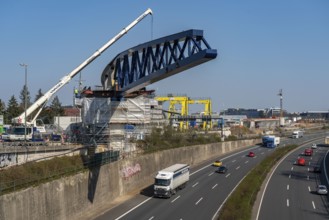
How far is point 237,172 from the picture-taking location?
2876 inches

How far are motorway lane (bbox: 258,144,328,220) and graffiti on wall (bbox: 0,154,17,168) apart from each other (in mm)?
24014

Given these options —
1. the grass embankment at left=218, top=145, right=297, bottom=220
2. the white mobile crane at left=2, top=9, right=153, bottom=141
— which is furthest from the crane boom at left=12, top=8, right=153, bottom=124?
the grass embankment at left=218, top=145, right=297, bottom=220

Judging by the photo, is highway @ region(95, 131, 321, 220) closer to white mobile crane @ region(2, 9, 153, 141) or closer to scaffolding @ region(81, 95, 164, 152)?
scaffolding @ region(81, 95, 164, 152)

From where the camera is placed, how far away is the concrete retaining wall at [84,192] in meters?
30.6

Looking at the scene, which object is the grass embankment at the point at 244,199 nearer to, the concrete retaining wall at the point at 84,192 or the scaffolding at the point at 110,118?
the concrete retaining wall at the point at 84,192

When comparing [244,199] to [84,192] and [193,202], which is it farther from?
[84,192]

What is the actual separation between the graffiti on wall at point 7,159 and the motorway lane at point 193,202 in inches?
395

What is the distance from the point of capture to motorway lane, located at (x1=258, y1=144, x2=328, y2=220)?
40.9m

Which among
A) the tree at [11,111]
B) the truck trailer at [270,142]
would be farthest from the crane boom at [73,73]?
the truck trailer at [270,142]

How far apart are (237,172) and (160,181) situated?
87.5 ft

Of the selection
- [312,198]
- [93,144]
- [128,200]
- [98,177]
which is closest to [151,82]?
[98,177]

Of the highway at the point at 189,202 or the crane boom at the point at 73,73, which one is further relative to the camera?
the crane boom at the point at 73,73

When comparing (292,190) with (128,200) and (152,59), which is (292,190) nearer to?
(128,200)

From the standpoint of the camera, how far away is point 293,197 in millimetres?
49781
